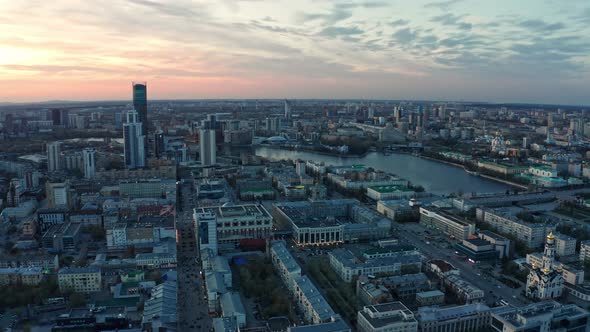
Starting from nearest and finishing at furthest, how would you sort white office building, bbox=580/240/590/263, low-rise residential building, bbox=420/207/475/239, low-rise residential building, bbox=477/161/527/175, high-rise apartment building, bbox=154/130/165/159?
white office building, bbox=580/240/590/263 < low-rise residential building, bbox=420/207/475/239 < low-rise residential building, bbox=477/161/527/175 < high-rise apartment building, bbox=154/130/165/159

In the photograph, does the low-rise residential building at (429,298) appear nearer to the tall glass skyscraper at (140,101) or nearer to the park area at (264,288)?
the park area at (264,288)

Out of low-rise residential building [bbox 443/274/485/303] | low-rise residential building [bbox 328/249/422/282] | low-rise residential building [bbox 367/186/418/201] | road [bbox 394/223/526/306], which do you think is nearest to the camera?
low-rise residential building [bbox 443/274/485/303]

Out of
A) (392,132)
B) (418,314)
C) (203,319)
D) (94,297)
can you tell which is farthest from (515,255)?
(392,132)

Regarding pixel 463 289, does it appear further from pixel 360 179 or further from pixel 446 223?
pixel 360 179

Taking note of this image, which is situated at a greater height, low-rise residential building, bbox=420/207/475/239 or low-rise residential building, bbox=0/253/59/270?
low-rise residential building, bbox=420/207/475/239

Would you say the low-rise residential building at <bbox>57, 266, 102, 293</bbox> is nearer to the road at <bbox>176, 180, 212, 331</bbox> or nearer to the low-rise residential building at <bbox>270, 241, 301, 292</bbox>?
the road at <bbox>176, 180, 212, 331</bbox>

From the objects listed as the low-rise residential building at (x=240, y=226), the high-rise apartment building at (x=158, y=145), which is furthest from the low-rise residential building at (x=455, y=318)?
the high-rise apartment building at (x=158, y=145)

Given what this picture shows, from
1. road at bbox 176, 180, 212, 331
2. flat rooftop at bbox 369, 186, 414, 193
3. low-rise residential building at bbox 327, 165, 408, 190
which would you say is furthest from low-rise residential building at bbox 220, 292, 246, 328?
low-rise residential building at bbox 327, 165, 408, 190
